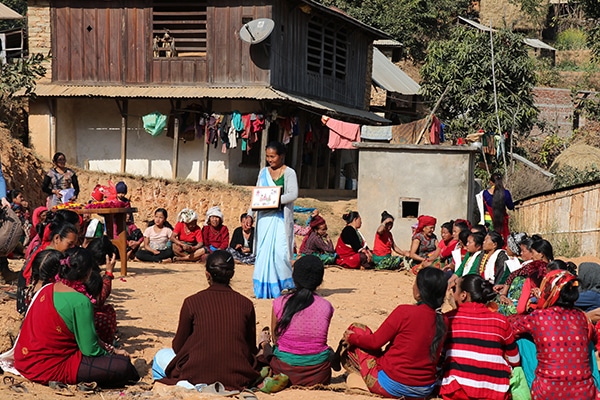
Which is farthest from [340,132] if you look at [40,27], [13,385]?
[13,385]

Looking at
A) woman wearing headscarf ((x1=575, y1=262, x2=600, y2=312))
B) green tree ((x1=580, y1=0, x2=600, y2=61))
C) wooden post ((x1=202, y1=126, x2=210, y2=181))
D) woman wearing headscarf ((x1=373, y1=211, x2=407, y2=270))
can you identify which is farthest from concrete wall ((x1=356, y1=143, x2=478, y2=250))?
green tree ((x1=580, y1=0, x2=600, y2=61))

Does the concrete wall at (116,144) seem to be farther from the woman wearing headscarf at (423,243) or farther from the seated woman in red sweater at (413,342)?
the seated woman in red sweater at (413,342)

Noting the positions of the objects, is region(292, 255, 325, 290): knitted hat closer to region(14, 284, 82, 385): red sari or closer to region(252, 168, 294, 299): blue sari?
region(14, 284, 82, 385): red sari

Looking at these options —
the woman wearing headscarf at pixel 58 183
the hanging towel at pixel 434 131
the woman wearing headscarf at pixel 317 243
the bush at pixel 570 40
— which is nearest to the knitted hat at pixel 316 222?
the woman wearing headscarf at pixel 317 243

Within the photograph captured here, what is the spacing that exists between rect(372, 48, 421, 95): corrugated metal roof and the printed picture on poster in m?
24.5

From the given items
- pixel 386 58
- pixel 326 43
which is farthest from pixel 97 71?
pixel 386 58

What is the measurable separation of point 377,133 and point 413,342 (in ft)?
57.8

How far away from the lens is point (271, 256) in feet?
33.3

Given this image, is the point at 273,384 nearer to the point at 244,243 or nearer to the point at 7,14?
the point at 244,243

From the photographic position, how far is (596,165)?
1193 inches

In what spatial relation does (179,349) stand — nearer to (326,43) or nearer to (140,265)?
(140,265)

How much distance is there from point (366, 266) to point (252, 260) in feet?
6.92

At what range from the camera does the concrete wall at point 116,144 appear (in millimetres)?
24188

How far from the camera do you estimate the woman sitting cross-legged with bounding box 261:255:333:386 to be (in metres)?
6.81
